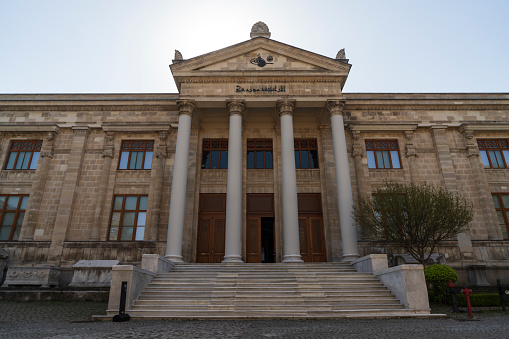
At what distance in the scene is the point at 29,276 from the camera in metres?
17.6

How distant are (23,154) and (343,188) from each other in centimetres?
2198

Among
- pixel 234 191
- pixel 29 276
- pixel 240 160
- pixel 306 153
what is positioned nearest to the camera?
pixel 29 276

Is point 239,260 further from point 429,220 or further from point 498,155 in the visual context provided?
point 498,155

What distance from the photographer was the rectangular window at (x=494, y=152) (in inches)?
875

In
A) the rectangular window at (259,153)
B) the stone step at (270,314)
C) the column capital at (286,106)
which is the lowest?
the stone step at (270,314)

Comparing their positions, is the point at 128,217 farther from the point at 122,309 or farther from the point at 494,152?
the point at 494,152

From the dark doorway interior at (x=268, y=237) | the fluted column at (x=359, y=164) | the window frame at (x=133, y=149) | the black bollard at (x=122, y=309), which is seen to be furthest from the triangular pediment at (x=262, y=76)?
the black bollard at (x=122, y=309)

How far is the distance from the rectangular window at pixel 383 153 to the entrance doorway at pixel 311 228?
4692mm

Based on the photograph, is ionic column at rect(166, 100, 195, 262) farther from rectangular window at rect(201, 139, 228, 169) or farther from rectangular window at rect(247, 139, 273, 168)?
rectangular window at rect(247, 139, 273, 168)

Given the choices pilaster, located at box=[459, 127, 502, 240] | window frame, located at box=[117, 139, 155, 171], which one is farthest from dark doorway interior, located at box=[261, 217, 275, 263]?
pilaster, located at box=[459, 127, 502, 240]

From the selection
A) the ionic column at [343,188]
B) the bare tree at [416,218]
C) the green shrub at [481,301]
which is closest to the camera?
the green shrub at [481,301]

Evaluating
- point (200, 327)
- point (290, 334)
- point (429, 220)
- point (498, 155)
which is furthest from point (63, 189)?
point (498, 155)

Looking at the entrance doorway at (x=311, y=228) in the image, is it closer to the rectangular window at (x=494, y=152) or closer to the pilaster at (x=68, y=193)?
the rectangular window at (x=494, y=152)

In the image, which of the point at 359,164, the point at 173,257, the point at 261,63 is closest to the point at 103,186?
the point at 173,257
